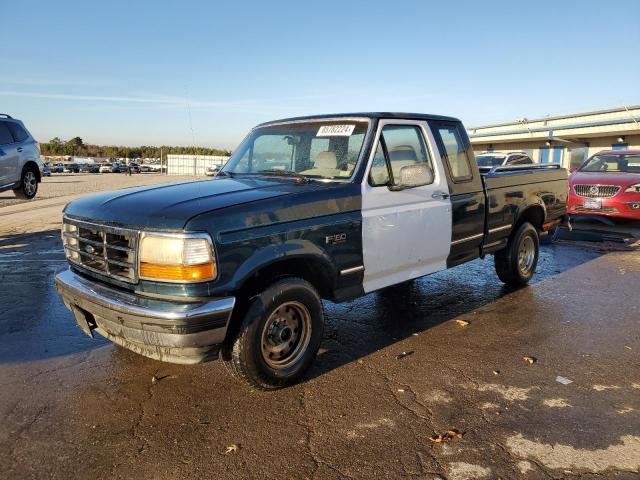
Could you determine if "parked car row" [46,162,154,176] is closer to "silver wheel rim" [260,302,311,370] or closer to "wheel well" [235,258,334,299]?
"wheel well" [235,258,334,299]

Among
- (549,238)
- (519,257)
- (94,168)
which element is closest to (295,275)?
(519,257)

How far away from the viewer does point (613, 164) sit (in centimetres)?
1201

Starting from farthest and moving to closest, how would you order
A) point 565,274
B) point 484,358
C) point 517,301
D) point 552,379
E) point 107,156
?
point 107,156
point 565,274
point 517,301
point 484,358
point 552,379

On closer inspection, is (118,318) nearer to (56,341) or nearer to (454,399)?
(56,341)

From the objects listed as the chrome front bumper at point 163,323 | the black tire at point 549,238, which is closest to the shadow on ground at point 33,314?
the chrome front bumper at point 163,323

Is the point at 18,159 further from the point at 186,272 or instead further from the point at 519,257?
the point at 519,257

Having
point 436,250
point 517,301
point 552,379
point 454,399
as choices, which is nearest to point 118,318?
point 454,399

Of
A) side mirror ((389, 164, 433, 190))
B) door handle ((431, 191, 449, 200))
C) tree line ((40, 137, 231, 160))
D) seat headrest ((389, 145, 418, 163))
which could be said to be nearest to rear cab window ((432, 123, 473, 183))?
door handle ((431, 191, 449, 200))

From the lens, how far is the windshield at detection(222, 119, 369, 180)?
4.11m

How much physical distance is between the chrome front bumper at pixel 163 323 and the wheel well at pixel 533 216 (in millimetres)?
4319

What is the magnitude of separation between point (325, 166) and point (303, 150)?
38cm

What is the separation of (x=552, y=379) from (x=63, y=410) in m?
3.54

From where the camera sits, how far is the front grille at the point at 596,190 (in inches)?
412

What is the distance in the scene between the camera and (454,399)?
343 cm
